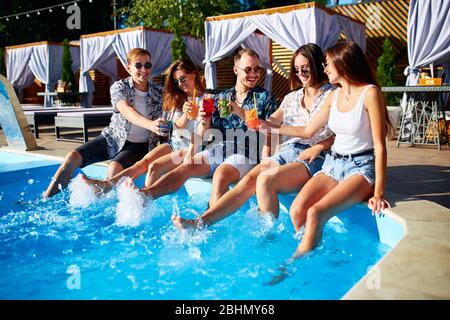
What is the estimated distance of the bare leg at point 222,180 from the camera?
322cm

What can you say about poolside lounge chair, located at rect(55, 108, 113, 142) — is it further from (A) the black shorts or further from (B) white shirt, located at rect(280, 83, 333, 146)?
(B) white shirt, located at rect(280, 83, 333, 146)

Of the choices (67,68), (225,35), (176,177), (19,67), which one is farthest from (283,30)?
(19,67)

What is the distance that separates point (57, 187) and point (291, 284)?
2744mm

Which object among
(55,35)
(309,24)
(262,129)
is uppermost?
(55,35)

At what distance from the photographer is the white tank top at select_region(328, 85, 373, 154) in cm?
269

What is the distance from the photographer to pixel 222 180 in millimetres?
3236

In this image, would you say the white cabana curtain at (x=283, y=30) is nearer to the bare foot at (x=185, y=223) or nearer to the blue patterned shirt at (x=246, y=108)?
the blue patterned shirt at (x=246, y=108)

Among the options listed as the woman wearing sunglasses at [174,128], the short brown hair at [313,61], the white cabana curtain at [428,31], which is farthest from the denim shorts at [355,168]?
the white cabana curtain at [428,31]

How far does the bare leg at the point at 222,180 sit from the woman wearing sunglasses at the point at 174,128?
66 centimetres

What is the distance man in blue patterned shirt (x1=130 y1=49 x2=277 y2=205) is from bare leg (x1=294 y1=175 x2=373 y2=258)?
755 mm

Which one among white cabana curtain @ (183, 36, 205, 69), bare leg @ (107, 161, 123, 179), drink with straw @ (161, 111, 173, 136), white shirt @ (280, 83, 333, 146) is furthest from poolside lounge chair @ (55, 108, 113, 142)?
white cabana curtain @ (183, 36, 205, 69)

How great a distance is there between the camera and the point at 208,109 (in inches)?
127
